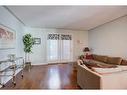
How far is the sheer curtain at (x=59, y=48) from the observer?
27.2 ft

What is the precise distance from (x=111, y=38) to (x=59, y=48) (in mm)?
3441

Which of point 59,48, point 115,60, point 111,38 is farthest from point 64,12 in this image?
point 59,48

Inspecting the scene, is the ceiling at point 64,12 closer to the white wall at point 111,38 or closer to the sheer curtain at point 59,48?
the white wall at point 111,38

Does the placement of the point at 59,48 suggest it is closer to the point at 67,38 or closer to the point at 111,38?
the point at 67,38

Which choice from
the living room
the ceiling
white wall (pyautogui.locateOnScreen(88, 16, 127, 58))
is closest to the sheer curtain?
the living room

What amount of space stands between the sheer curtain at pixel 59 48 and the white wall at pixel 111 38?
166cm

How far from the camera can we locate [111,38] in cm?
643

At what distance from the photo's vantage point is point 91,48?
8.72m

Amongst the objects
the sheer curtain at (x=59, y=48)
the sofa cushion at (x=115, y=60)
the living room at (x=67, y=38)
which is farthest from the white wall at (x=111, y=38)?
the sheer curtain at (x=59, y=48)

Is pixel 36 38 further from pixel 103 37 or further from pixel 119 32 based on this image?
pixel 119 32

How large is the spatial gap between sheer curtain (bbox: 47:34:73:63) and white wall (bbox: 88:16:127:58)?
1.66 metres

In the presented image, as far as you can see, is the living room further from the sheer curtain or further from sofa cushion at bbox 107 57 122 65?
sofa cushion at bbox 107 57 122 65
